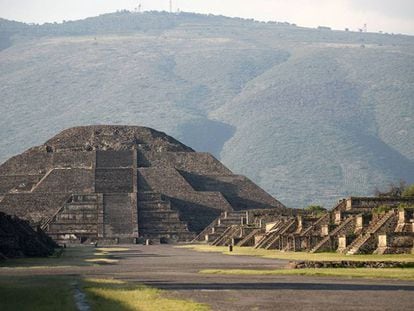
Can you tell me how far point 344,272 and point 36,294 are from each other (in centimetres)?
1236

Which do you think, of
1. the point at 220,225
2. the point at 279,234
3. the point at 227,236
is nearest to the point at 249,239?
the point at 227,236

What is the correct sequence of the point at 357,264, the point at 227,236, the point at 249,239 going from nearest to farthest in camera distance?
the point at 357,264 < the point at 249,239 < the point at 227,236

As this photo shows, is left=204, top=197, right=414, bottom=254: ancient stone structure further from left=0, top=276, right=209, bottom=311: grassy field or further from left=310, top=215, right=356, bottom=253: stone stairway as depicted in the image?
left=0, top=276, right=209, bottom=311: grassy field

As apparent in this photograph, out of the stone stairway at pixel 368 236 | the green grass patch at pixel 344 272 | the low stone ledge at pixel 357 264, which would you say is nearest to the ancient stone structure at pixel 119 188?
the stone stairway at pixel 368 236

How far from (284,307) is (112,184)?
8828 cm

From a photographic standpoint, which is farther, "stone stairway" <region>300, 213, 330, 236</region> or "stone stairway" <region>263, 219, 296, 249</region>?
"stone stairway" <region>263, 219, 296, 249</region>

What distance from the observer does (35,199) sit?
364 ft

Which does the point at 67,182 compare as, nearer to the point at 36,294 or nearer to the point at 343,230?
the point at 343,230

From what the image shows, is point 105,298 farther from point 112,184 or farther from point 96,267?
point 112,184

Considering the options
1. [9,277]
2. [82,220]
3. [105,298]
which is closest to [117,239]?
[82,220]

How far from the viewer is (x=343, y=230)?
209ft

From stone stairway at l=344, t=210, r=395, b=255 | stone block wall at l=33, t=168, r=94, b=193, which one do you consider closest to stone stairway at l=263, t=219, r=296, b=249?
stone stairway at l=344, t=210, r=395, b=255

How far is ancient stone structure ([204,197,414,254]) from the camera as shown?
2189 inches

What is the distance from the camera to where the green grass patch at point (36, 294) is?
2930 centimetres
